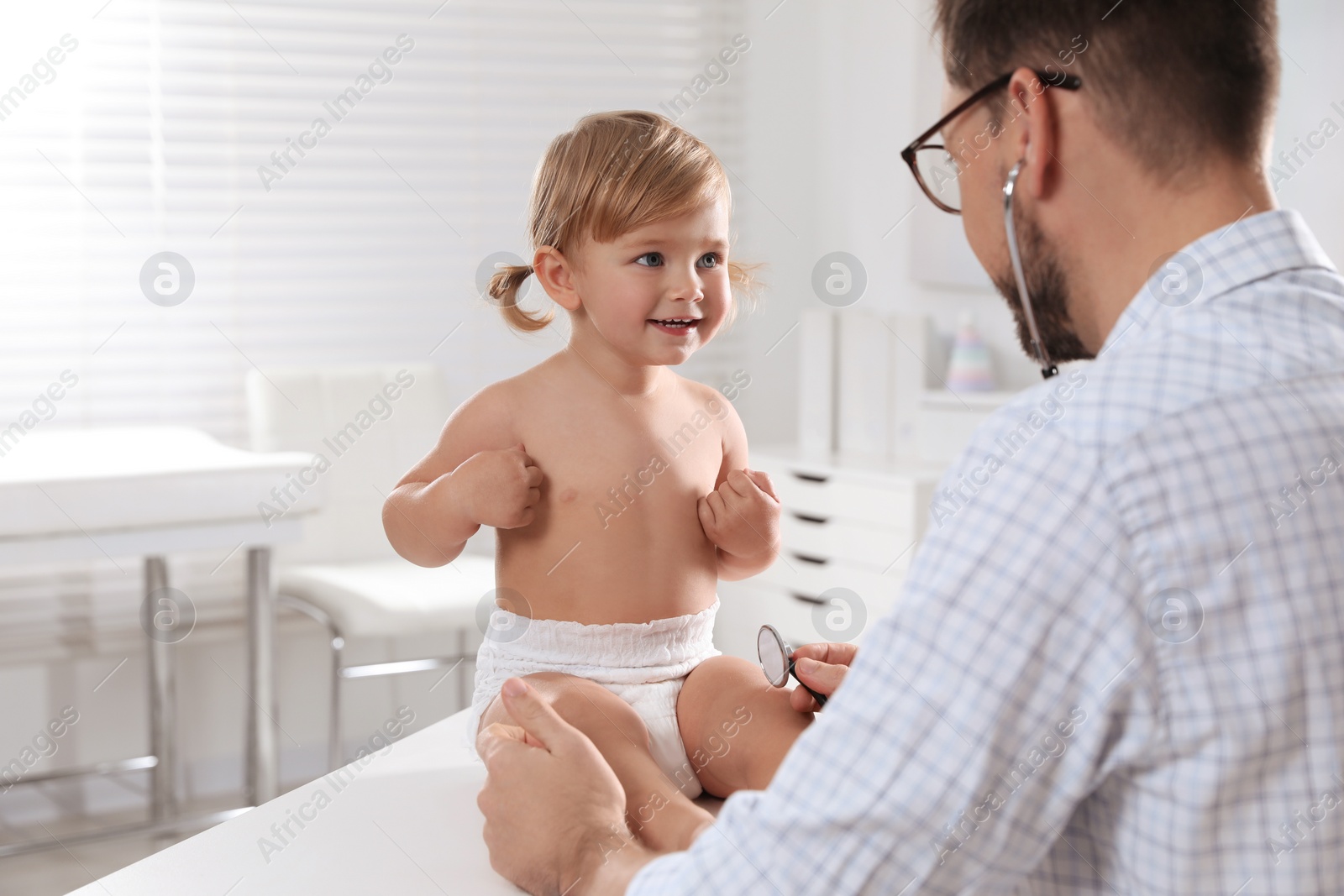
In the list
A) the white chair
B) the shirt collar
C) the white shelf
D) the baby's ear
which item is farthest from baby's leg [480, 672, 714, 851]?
the white shelf

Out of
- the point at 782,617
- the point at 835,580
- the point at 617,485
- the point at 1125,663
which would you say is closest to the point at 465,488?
the point at 617,485

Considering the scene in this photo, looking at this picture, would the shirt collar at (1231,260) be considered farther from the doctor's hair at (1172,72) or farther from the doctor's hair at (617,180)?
the doctor's hair at (617,180)

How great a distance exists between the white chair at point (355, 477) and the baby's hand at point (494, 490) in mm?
1453

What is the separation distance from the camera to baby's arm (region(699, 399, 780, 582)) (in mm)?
1101

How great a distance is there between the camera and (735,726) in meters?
0.99

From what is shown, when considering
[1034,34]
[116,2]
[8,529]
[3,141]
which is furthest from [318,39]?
[1034,34]

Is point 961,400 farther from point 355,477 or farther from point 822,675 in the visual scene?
point 822,675

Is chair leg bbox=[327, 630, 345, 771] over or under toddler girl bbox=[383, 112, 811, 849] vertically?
under

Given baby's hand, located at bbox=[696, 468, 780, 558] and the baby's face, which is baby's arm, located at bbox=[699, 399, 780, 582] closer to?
baby's hand, located at bbox=[696, 468, 780, 558]

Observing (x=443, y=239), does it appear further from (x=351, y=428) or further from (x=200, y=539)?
(x=200, y=539)

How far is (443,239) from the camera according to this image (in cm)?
296

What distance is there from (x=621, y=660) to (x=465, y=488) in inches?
7.9

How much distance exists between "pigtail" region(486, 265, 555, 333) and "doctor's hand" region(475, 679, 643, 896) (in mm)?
466

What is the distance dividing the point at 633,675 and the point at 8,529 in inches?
52.4
